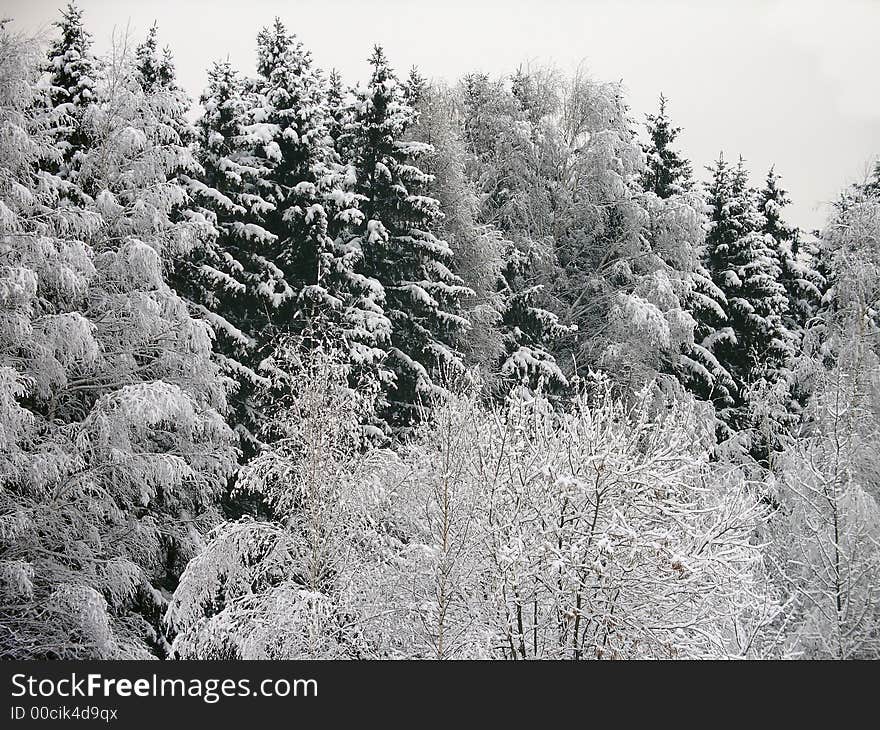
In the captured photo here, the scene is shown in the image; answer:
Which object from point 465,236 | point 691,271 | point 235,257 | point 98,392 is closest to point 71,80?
point 235,257

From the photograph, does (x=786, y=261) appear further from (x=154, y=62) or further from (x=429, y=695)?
(x=429, y=695)

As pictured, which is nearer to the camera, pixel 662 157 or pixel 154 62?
pixel 154 62

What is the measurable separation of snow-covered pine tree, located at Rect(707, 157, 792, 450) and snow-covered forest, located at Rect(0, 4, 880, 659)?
0.51 ft

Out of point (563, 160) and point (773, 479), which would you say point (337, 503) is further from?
point (563, 160)

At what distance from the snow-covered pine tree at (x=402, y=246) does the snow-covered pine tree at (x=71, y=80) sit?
6.43m

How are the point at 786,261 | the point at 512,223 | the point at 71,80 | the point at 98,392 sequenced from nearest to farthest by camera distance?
the point at 98,392 → the point at 71,80 → the point at 512,223 → the point at 786,261

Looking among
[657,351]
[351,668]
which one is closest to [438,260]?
[657,351]

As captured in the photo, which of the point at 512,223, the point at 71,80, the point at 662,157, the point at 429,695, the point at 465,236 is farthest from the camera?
the point at 662,157

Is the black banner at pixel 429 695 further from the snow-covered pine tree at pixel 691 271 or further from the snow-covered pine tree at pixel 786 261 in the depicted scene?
the snow-covered pine tree at pixel 786 261

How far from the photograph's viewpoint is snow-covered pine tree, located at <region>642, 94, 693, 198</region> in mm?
26734

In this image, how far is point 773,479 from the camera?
51.8ft

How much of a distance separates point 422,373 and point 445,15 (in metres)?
17.9

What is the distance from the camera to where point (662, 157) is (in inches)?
1061

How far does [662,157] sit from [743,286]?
200 inches
